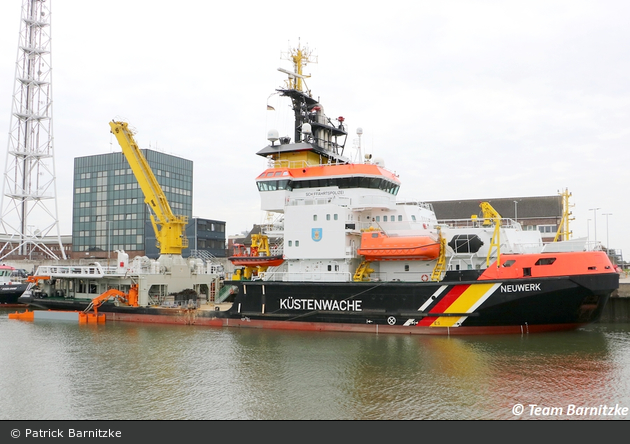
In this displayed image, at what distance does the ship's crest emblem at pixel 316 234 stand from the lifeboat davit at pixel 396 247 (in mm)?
1640

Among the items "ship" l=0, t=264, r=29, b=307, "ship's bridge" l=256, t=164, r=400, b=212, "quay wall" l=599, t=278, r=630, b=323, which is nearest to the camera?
"ship's bridge" l=256, t=164, r=400, b=212

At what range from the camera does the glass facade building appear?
57688 mm

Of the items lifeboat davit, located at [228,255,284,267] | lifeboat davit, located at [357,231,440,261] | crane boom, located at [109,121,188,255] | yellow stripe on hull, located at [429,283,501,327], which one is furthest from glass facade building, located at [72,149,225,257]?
yellow stripe on hull, located at [429,283,501,327]

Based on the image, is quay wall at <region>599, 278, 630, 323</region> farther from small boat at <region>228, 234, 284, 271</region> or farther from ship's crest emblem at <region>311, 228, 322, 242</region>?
small boat at <region>228, 234, 284, 271</region>

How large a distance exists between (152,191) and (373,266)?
11834 millimetres

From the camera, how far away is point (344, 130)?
23719 millimetres

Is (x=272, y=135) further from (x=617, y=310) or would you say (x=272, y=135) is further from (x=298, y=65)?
(x=617, y=310)

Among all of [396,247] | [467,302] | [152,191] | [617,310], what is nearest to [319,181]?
[396,247]

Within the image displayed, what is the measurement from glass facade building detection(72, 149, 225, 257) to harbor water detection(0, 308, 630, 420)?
132 ft

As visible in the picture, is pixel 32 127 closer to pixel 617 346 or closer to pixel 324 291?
pixel 324 291

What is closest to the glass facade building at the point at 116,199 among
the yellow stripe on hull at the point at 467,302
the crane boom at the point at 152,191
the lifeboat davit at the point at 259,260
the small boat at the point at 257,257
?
the crane boom at the point at 152,191

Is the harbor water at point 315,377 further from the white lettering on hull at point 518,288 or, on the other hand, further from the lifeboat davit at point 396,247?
the lifeboat davit at point 396,247

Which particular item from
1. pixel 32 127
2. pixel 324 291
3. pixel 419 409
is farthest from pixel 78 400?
pixel 32 127

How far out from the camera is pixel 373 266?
19422mm
